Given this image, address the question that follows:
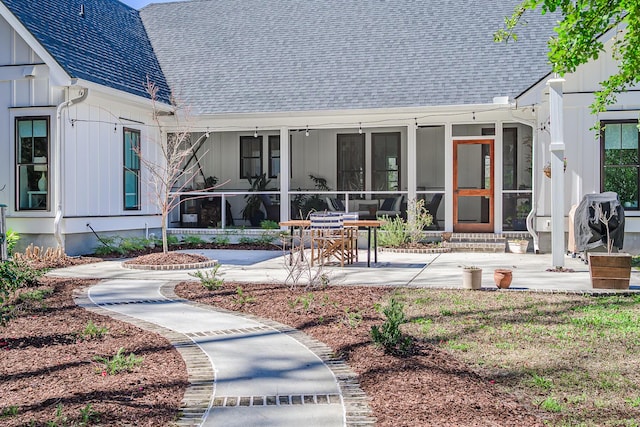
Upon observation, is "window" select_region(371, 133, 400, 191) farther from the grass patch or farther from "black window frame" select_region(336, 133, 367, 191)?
the grass patch

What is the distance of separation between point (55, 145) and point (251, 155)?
299 inches

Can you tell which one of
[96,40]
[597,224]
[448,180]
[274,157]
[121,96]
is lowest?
[597,224]

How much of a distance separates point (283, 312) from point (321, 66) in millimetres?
11236

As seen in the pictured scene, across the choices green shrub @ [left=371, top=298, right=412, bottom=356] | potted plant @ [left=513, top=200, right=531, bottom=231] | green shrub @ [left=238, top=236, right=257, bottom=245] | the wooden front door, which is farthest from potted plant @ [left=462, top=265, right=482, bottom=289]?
the wooden front door

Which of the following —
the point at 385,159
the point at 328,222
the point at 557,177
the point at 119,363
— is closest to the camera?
the point at 119,363

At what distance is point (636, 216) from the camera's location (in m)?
13.0

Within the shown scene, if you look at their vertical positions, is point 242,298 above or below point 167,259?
below

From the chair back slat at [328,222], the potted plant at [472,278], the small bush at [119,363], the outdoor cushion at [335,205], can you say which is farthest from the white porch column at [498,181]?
the small bush at [119,363]

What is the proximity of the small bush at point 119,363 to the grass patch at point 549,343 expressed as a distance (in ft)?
8.22

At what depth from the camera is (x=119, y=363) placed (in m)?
4.82

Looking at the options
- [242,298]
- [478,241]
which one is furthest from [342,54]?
[242,298]

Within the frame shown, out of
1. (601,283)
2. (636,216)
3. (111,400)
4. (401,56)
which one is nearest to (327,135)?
(401,56)

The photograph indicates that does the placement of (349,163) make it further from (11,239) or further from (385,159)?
(11,239)

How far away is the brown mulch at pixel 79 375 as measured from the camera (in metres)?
3.92
